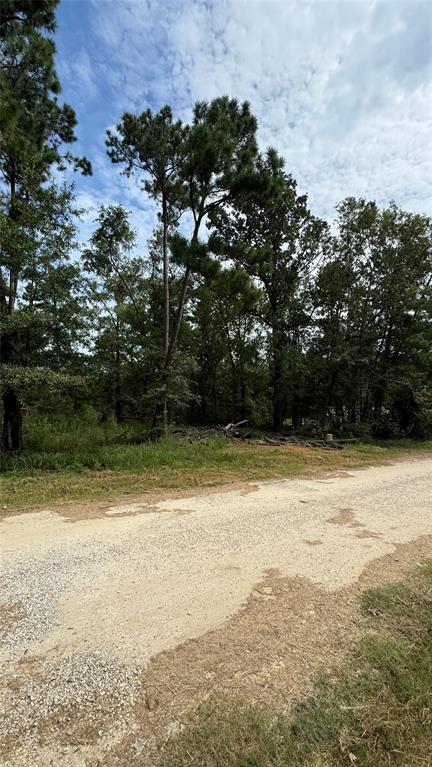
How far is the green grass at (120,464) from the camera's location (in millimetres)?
5566

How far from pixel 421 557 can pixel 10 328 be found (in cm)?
782

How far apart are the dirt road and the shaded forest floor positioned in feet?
2.86

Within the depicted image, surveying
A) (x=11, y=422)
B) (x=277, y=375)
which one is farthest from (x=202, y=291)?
(x=11, y=422)

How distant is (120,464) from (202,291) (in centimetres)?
1090

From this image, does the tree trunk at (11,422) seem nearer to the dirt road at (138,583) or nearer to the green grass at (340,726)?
the dirt road at (138,583)

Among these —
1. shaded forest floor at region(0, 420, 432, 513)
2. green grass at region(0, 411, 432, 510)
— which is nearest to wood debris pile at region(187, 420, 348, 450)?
green grass at region(0, 411, 432, 510)

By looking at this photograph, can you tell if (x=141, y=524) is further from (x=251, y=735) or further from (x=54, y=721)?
(x=251, y=735)

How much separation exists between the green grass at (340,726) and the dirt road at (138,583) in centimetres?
31

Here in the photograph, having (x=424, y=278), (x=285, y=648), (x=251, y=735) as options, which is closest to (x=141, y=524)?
(x=285, y=648)

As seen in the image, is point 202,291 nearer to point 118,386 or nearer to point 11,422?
point 118,386

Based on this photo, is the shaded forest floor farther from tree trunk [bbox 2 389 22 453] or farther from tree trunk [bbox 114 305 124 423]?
tree trunk [bbox 114 305 124 423]

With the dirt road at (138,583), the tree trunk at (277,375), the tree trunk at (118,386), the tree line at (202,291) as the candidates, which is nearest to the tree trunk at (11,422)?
the tree line at (202,291)

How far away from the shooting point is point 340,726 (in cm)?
164

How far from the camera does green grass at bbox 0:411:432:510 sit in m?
5.57
